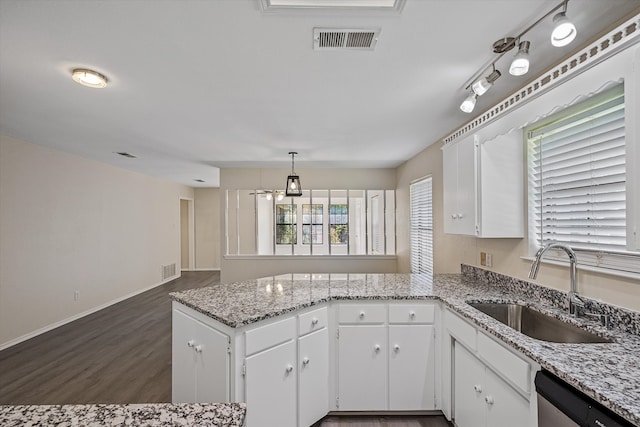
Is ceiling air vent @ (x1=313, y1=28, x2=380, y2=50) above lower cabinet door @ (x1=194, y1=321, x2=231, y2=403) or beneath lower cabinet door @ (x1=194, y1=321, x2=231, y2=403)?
above

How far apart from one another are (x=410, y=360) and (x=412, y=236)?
2.74 meters

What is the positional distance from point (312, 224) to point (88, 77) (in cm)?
434

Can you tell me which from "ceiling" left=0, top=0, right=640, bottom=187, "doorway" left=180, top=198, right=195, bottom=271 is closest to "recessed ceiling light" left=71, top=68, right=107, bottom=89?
"ceiling" left=0, top=0, right=640, bottom=187

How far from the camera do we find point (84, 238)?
481cm

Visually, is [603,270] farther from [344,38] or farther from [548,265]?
[344,38]

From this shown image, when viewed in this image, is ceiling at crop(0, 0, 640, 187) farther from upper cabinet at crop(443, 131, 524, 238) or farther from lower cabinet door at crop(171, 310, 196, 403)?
lower cabinet door at crop(171, 310, 196, 403)

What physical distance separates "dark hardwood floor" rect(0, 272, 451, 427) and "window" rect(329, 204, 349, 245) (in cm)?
309

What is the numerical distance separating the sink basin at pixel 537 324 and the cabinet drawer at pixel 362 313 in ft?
2.04

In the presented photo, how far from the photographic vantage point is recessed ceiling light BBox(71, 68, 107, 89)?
2021 mm

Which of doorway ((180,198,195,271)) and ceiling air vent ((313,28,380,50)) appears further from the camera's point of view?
doorway ((180,198,195,271))

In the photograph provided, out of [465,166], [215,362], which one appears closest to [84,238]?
[215,362]

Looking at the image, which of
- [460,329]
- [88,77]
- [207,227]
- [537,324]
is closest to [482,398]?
[460,329]

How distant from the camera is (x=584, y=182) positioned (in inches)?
69.9

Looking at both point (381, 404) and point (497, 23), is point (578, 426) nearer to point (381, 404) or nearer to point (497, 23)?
point (381, 404)
